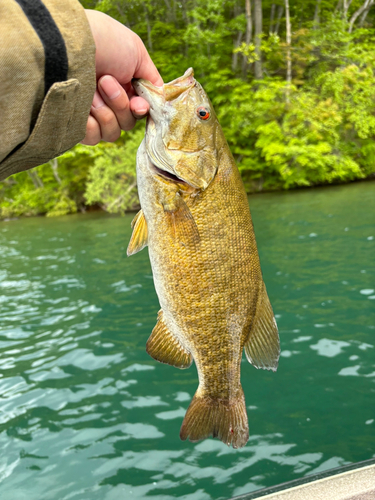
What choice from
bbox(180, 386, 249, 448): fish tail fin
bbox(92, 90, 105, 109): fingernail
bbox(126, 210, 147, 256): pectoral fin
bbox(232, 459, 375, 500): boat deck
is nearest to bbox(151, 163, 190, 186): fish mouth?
bbox(126, 210, 147, 256): pectoral fin

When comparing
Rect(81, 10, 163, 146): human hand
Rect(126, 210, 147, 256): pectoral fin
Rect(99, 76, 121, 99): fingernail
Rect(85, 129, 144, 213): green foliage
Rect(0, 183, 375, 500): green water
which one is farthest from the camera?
Rect(85, 129, 144, 213): green foliage

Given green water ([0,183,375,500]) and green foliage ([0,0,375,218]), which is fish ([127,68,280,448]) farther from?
green foliage ([0,0,375,218])

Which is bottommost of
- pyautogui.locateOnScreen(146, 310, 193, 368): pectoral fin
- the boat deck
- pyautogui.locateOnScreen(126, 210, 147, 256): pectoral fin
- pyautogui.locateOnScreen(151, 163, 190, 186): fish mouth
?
the boat deck

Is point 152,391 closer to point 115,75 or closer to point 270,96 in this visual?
point 115,75

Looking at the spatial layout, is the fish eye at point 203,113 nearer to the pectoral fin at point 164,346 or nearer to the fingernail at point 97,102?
the fingernail at point 97,102

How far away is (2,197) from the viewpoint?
106ft

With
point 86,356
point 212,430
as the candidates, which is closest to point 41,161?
point 212,430

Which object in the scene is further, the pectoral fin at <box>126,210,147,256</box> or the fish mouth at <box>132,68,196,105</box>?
the pectoral fin at <box>126,210,147,256</box>

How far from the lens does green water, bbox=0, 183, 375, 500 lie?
4246mm

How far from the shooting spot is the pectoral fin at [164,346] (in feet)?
6.89

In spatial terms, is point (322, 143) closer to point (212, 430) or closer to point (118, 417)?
point (118, 417)

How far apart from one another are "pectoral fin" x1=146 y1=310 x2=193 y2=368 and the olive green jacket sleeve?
3.03ft

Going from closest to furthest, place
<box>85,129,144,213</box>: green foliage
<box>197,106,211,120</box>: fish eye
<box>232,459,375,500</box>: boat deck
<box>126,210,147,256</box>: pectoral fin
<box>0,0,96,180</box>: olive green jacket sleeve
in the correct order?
<box>0,0,96,180</box>: olive green jacket sleeve → <box>197,106,211,120</box>: fish eye → <box>126,210,147,256</box>: pectoral fin → <box>232,459,375,500</box>: boat deck → <box>85,129,144,213</box>: green foliage

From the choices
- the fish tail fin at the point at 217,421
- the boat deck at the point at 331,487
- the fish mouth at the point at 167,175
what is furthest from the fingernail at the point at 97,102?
the boat deck at the point at 331,487
